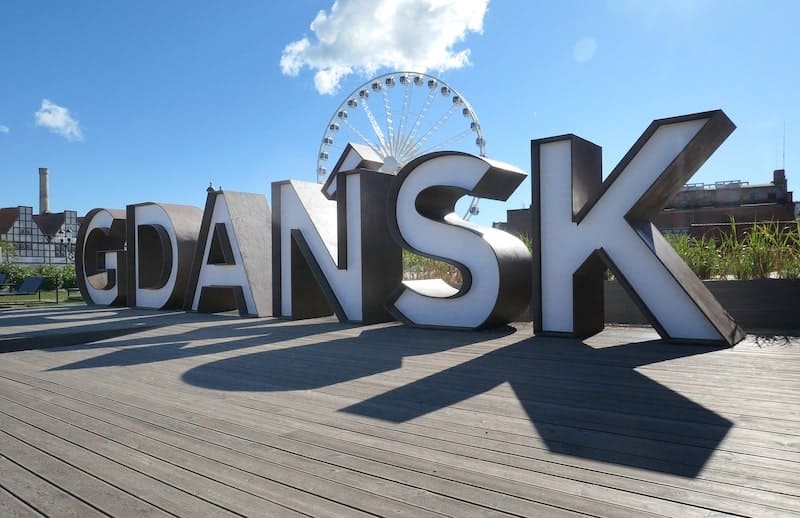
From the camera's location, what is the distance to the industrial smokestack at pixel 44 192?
200 feet

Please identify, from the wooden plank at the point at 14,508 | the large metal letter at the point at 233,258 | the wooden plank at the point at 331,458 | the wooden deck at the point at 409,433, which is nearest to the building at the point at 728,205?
the large metal letter at the point at 233,258

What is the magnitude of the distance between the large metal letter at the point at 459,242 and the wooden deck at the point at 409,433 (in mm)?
1574

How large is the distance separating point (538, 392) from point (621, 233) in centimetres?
314

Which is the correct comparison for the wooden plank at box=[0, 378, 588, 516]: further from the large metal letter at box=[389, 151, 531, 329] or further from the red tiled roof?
→ the red tiled roof

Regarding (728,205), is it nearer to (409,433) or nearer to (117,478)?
(409,433)

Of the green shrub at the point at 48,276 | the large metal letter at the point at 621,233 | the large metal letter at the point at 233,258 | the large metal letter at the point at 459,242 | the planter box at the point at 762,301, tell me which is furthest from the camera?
the green shrub at the point at 48,276

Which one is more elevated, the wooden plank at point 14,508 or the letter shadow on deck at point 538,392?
the letter shadow on deck at point 538,392

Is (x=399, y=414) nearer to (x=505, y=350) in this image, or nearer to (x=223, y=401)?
(x=223, y=401)

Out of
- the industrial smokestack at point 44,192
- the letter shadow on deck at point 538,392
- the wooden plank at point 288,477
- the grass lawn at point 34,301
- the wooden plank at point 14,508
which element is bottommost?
the grass lawn at point 34,301

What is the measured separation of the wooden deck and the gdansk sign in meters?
1.04

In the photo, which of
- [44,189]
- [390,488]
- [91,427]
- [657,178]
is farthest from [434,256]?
[44,189]

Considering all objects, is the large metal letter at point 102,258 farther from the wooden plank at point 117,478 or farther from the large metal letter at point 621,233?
the wooden plank at point 117,478

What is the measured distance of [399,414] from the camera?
3.46 m

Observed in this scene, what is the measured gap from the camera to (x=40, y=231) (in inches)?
2317
